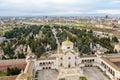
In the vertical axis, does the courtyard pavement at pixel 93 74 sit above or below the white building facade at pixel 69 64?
below

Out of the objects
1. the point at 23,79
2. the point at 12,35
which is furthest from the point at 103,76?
the point at 12,35

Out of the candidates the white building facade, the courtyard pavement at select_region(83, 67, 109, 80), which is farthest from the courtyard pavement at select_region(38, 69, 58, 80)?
the courtyard pavement at select_region(83, 67, 109, 80)

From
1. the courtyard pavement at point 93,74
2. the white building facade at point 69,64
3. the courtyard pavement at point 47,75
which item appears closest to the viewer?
the white building facade at point 69,64

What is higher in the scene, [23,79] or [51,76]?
[23,79]

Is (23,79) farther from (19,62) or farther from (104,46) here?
(104,46)

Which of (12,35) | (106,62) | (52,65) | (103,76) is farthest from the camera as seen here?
(12,35)

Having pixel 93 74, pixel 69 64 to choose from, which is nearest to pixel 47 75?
pixel 69 64

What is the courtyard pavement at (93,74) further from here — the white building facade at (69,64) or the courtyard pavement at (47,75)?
the courtyard pavement at (47,75)

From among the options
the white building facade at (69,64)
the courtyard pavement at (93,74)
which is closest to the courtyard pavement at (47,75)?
the white building facade at (69,64)
